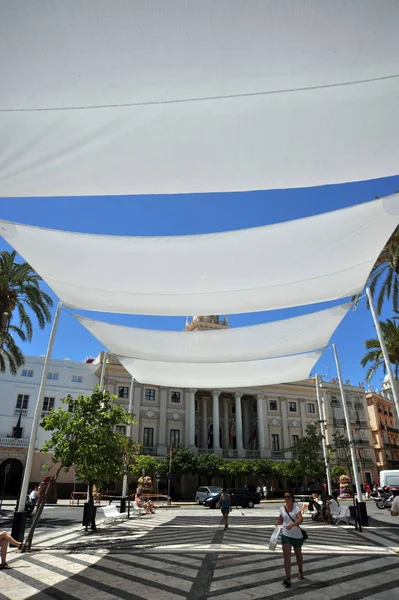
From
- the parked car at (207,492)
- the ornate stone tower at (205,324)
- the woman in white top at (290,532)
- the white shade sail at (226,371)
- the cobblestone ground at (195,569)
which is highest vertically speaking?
the ornate stone tower at (205,324)

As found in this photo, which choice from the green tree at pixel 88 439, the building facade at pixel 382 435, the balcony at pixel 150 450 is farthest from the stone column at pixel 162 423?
the green tree at pixel 88 439

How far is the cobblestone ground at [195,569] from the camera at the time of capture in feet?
19.1

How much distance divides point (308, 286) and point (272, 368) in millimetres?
7177

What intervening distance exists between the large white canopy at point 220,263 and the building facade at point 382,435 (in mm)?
57311

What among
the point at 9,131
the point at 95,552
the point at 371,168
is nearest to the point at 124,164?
the point at 9,131

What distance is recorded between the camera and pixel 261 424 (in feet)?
168

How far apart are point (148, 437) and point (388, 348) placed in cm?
3125

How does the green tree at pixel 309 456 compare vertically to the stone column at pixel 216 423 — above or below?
below

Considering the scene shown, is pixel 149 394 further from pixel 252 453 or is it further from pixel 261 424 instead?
pixel 261 424

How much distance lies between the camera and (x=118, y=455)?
12.4m

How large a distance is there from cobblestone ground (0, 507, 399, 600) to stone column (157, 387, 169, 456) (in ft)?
114

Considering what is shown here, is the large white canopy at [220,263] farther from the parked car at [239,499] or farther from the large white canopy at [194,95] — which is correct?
the parked car at [239,499]

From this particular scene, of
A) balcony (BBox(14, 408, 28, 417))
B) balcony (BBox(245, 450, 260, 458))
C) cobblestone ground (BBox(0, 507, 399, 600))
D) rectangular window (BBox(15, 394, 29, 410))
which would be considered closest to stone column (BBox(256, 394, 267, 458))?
balcony (BBox(245, 450, 260, 458))

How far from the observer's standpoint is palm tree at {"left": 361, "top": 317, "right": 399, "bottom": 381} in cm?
2288
